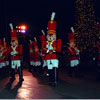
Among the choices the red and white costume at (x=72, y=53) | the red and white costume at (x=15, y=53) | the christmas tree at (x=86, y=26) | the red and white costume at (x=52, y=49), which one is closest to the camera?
the red and white costume at (x=52, y=49)

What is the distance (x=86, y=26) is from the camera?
22.0 m

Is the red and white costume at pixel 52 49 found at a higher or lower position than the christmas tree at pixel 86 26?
lower

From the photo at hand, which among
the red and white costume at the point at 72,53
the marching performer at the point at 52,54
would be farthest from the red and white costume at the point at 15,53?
the red and white costume at the point at 72,53

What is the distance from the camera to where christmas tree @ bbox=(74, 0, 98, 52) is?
867 inches

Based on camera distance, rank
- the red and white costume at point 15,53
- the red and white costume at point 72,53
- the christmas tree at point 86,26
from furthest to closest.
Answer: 1. the christmas tree at point 86,26
2. the red and white costume at point 72,53
3. the red and white costume at point 15,53

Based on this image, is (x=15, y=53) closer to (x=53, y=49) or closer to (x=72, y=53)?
(x=53, y=49)

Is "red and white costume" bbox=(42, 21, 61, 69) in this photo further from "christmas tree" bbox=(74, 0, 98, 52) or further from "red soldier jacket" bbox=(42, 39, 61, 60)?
"christmas tree" bbox=(74, 0, 98, 52)

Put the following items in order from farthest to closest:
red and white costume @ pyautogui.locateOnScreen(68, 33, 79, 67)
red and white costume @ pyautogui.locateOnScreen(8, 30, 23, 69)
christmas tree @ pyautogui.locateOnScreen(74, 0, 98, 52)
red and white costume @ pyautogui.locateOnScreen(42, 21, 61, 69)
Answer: christmas tree @ pyautogui.locateOnScreen(74, 0, 98, 52) → red and white costume @ pyautogui.locateOnScreen(68, 33, 79, 67) → red and white costume @ pyautogui.locateOnScreen(8, 30, 23, 69) → red and white costume @ pyautogui.locateOnScreen(42, 21, 61, 69)

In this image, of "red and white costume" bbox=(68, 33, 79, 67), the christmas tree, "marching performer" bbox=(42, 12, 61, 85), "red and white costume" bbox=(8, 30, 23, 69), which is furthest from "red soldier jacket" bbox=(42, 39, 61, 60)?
the christmas tree

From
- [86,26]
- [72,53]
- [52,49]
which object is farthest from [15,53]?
[86,26]

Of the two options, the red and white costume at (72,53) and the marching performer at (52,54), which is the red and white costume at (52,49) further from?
the red and white costume at (72,53)

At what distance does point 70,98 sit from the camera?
6.92 m

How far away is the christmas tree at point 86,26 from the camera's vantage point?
72.2 feet

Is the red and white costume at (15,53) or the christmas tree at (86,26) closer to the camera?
the red and white costume at (15,53)
